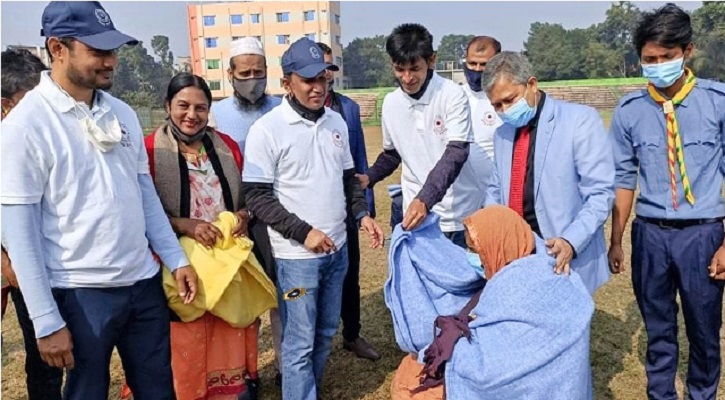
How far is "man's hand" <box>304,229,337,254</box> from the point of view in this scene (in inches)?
113

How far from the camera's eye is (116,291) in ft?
7.59

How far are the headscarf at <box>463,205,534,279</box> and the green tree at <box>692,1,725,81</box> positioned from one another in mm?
40965

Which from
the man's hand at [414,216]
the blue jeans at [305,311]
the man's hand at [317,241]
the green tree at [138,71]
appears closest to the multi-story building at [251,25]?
the green tree at [138,71]

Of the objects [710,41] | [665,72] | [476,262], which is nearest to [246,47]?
[476,262]

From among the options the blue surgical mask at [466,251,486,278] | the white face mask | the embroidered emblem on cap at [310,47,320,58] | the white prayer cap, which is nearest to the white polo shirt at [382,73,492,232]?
the embroidered emblem on cap at [310,47,320,58]

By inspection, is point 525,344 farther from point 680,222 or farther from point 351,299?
point 351,299

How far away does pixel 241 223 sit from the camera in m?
3.05

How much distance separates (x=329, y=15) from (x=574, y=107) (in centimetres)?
5186

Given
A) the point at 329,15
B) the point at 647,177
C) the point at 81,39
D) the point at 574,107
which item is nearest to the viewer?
the point at 81,39

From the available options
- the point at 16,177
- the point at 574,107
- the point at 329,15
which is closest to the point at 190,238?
the point at 16,177

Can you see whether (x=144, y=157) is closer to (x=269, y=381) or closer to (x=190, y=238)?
(x=190, y=238)

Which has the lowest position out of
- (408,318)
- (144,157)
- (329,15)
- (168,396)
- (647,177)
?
(168,396)

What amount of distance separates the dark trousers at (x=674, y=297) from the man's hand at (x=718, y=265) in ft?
0.12

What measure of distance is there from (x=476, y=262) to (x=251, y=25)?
56.0 m
